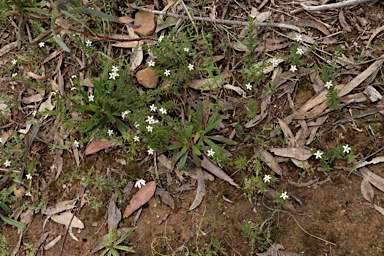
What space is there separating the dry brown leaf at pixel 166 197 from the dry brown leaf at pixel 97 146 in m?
0.74

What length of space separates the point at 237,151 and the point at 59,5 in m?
2.27

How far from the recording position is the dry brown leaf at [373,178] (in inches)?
131

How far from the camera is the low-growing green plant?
3625mm

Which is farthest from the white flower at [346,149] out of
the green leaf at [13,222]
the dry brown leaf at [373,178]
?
the green leaf at [13,222]

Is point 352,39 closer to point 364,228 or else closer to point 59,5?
point 364,228

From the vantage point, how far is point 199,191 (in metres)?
3.67

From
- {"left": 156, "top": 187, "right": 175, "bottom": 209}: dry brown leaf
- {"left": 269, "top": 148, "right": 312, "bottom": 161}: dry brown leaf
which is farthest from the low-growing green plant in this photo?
{"left": 269, "top": 148, "right": 312, "bottom": 161}: dry brown leaf

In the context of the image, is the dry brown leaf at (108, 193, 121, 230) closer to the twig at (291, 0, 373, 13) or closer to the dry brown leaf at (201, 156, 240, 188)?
the dry brown leaf at (201, 156, 240, 188)

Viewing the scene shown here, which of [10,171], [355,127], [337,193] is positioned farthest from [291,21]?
[10,171]

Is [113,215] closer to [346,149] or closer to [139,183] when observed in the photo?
[139,183]

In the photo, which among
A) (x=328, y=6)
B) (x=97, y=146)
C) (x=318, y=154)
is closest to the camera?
(x=318, y=154)

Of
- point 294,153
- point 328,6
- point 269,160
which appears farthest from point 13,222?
point 328,6

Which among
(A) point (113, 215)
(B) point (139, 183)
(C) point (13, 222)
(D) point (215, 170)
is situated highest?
(D) point (215, 170)

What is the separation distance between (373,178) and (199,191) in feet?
5.46
